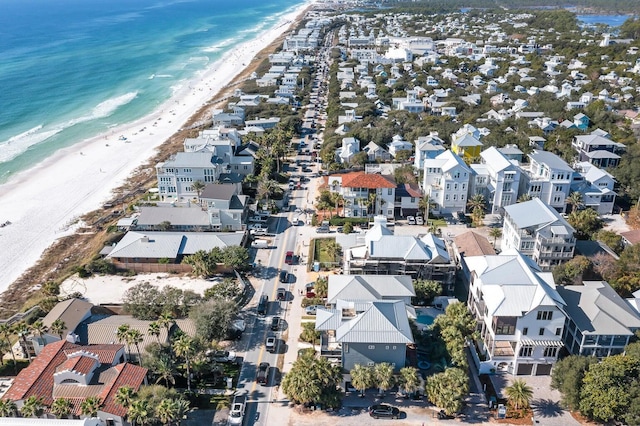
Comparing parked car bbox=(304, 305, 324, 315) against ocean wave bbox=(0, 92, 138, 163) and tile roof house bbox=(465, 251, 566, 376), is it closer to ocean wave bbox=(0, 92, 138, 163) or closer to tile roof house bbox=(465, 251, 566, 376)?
tile roof house bbox=(465, 251, 566, 376)

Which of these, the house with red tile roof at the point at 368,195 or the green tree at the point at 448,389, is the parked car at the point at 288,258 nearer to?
the house with red tile roof at the point at 368,195

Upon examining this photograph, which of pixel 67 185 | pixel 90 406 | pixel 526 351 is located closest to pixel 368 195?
pixel 526 351

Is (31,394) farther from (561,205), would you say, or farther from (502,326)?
(561,205)

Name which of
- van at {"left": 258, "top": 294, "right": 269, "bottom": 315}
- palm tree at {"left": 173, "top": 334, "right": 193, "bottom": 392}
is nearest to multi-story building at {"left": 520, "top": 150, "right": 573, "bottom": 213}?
van at {"left": 258, "top": 294, "right": 269, "bottom": 315}

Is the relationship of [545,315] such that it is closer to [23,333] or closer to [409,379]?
[409,379]

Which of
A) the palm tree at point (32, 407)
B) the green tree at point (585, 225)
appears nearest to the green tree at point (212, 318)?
the palm tree at point (32, 407)
